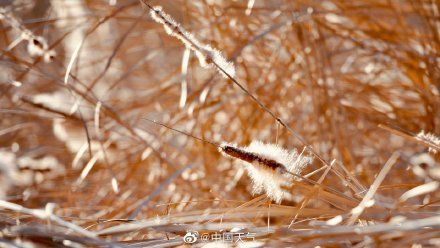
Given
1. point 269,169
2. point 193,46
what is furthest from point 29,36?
point 269,169

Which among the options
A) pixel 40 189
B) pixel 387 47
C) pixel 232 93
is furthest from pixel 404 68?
pixel 40 189

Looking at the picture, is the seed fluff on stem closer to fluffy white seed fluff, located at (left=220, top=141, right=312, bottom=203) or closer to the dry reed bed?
fluffy white seed fluff, located at (left=220, top=141, right=312, bottom=203)

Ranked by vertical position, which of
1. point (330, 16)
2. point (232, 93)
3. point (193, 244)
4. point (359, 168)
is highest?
point (330, 16)

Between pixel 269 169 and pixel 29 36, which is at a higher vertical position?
pixel 29 36

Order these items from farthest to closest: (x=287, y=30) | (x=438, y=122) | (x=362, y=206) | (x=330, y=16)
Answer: (x=330, y=16)
(x=287, y=30)
(x=438, y=122)
(x=362, y=206)

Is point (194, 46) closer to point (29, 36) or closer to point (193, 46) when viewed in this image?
point (193, 46)

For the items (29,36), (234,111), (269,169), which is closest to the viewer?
(269,169)

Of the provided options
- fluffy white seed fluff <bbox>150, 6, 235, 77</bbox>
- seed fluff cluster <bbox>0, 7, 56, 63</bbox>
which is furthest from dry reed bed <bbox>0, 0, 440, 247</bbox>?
fluffy white seed fluff <bbox>150, 6, 235, 77</bbox>

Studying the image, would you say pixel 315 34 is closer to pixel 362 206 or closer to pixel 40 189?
pixel 40 189

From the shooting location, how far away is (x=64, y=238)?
0.45 meters

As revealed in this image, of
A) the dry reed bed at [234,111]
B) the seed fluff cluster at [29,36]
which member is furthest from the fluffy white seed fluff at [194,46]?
the dry reed bed at [234,111]

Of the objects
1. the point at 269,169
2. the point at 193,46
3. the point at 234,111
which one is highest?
the point at 234,111

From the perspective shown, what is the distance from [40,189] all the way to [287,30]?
1.61 ft

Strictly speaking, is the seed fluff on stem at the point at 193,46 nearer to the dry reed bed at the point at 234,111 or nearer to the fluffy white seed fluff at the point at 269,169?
the fluffy white seed fluff at the point at 269,169
